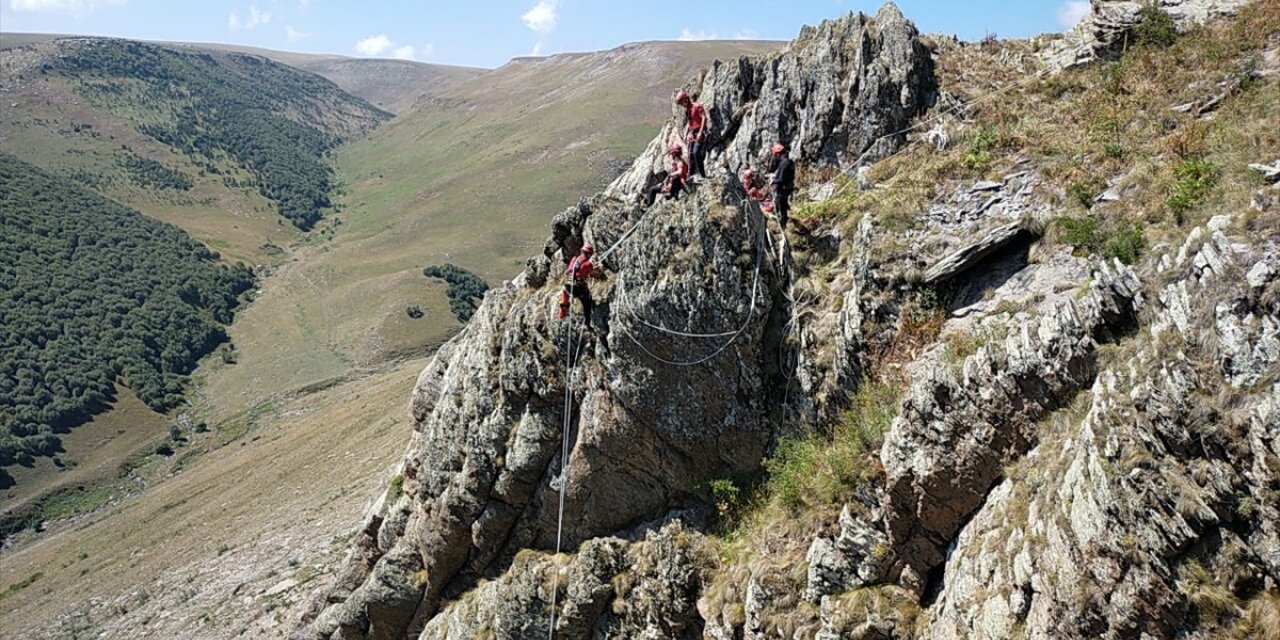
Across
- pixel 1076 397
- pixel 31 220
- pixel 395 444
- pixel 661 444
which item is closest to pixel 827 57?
pixel 661 444

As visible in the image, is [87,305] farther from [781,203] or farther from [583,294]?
[781,203]

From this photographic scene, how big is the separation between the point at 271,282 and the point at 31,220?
47.9 metres

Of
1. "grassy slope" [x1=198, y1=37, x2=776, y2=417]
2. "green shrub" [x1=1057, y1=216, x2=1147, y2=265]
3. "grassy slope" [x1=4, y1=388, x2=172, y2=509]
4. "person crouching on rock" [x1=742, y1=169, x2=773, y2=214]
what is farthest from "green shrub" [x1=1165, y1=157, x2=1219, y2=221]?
"grassy slope" [x1=4, y1=388, x2=172, y2=509]

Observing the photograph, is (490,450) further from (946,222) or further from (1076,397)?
(1076,397)

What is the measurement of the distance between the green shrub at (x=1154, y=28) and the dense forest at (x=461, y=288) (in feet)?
330

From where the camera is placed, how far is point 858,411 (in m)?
12.9

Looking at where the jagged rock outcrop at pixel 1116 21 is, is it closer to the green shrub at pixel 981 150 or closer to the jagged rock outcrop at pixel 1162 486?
the green shrub at pixel 981 150

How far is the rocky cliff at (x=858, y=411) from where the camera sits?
26.2ft

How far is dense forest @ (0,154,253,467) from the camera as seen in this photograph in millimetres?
99312

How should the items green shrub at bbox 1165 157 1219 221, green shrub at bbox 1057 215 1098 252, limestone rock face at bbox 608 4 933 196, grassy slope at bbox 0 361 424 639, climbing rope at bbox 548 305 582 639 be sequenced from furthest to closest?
1. grassy slope at bbox 0 361 424 639
2. limestone rock face at bbox 608 4 933 196
3. climbing rope at bbox 548 305 582 639
4. green shrub at bbox 1057 215 1098 252
5. green shrub at bbox 1165 157 1219 221

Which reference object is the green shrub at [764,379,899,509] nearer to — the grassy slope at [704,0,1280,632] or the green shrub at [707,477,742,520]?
the grassy slope at [704,0,1280,632]

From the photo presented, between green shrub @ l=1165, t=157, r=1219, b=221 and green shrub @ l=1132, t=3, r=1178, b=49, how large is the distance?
677 centimetres

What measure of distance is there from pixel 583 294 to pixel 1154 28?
14.1 meters

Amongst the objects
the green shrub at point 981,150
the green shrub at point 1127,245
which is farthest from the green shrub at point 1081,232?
the green shrub at point 981,150
